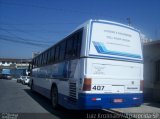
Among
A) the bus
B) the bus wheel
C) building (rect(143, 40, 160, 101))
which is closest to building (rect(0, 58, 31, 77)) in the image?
building (rect(143, 40, 160, 101))

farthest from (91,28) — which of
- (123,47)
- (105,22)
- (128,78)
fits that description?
(128,78)

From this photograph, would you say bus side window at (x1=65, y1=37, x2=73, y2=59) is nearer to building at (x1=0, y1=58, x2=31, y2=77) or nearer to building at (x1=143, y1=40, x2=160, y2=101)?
building at (x1=143, y1=40, x2=160, y2=101)

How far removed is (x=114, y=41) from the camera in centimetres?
976

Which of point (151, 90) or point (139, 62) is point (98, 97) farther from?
point (151, 90)

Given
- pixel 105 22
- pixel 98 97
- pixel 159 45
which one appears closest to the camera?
pixel 98 97

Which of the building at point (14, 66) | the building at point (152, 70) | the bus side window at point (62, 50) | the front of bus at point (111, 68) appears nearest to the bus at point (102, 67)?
the front of bus at point (111, 68)

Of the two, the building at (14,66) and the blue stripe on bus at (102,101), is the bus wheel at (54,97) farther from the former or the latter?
the building at (14,66)

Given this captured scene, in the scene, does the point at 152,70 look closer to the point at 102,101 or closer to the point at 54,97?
the point at 54,97

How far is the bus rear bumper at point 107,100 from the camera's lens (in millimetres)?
8875

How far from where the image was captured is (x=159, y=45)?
55.6 ft

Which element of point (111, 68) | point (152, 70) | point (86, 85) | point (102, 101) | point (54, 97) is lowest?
point (54, 97)

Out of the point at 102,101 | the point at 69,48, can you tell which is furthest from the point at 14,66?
the point at 102,101

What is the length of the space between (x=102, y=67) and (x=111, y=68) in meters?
0.40

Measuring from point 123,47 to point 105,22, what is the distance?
1141mm
